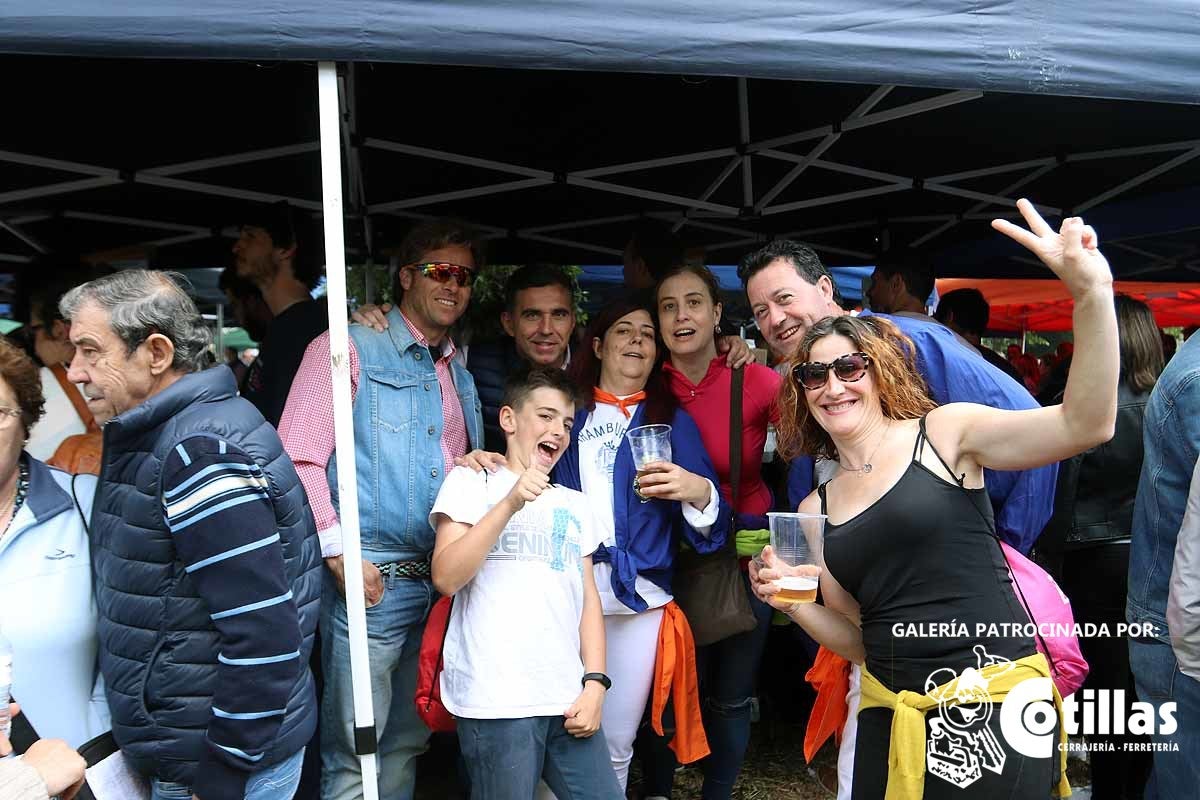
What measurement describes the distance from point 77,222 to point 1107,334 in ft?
17.7

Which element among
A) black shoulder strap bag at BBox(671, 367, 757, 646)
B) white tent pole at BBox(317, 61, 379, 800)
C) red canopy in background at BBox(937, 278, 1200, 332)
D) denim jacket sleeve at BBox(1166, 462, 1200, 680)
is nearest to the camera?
denim jacket sleeve at BBox(1166, 462, 1200, 680)

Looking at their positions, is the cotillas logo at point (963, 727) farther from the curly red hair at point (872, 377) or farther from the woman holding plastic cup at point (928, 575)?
the curly red hair at point (872, 377)

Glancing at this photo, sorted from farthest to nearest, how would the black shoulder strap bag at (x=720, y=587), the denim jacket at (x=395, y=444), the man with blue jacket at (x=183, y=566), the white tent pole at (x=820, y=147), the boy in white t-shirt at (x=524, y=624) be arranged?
the white tent pole at (x=820, y=147), the black shoulder strap bag at (x=720, y=587), the denim jacket at (x=395, y=444), the boy in white t-shirt at (x=524, y=624), the man with blue jacket at (x=183, y=566)

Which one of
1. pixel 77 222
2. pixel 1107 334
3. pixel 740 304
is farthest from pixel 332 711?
pixel 740 304

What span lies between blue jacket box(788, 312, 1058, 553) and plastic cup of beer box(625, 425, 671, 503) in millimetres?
688

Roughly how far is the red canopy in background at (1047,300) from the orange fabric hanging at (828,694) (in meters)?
4.88

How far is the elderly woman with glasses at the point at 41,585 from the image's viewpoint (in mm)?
1711

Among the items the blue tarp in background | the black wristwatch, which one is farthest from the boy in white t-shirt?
the blue tarp in background

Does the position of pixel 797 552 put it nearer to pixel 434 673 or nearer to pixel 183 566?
pixel 434 673

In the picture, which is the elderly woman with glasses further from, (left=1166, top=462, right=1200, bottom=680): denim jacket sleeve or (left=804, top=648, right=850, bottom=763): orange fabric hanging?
(left=1166, top=462, right=1200, bottom=680): denim jacket sleeve

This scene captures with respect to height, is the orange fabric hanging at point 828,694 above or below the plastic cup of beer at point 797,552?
below

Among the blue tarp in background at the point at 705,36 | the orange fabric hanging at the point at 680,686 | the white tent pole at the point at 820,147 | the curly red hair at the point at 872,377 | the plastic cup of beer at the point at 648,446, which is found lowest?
the orange fabric hanging at the point at 680,686

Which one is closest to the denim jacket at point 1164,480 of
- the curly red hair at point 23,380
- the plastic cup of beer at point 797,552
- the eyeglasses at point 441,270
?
the plastic cup of beer at point 797,552

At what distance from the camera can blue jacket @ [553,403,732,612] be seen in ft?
8.41
